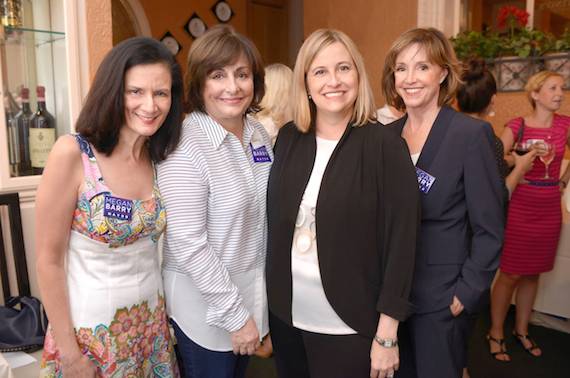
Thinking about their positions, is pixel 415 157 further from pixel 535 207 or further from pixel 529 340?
pixel 529 340

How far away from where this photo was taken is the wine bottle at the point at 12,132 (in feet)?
6.55

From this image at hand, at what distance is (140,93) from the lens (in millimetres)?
1294

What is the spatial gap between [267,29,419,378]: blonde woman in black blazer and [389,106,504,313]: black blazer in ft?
0.59

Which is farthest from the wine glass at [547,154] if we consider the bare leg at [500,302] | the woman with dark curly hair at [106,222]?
the woman with dark curly hair at [106,222]

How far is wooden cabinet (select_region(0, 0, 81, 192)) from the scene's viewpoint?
2.00m

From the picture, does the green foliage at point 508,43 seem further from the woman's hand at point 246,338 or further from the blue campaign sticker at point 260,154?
the woman's hand at point 246,338

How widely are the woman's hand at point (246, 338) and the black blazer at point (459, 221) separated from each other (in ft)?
1.61

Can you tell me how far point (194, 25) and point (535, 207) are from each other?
460cm

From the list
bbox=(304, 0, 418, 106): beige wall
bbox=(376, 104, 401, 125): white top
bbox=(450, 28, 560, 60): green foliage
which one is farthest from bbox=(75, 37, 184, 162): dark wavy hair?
bbox=(304, 0, 418, 106): beige wall

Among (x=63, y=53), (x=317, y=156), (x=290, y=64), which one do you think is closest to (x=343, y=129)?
(x=317, y=156)

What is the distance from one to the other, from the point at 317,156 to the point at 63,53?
4.29 ft

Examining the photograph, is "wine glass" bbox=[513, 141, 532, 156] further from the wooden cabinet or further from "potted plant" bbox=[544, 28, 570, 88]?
the wooden cabinet

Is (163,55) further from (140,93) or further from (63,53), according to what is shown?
Answer: (63,53)

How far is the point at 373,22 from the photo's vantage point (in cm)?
470
